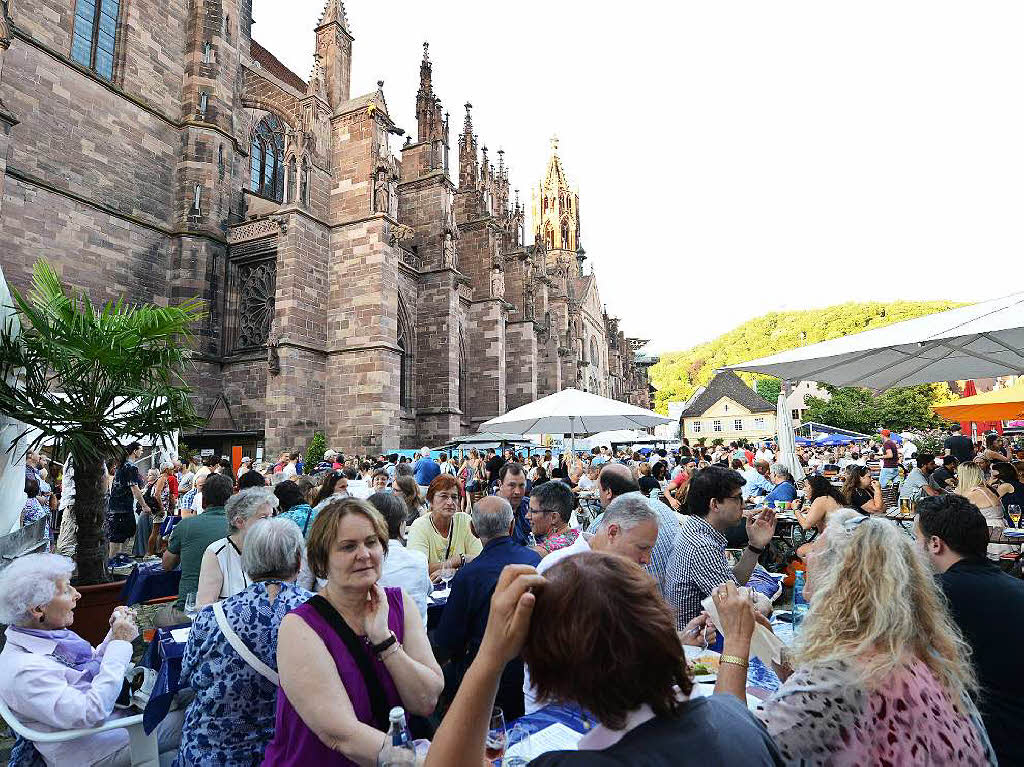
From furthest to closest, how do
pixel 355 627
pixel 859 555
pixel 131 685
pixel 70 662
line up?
pixel 131 685
pixel 70 662
pixel 355 627
pixel 859 555

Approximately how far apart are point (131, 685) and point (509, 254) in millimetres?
30191

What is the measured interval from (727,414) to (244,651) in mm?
62639

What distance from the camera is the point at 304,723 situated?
1806 mm

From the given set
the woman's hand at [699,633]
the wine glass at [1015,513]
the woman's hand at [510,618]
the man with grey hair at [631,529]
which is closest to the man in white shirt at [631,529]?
the man with grey hair at [631,529]

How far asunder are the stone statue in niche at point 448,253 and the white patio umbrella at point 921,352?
49.4ft

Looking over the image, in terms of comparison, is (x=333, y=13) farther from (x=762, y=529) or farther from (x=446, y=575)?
(x=762, y=529)

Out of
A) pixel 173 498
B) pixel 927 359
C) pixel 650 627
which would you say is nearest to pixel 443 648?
pixel 650 627

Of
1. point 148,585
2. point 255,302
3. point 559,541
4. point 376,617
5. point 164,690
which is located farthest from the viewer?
point 255,302

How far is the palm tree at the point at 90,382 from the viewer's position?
16.5 feet

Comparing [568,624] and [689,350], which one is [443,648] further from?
[689,350]

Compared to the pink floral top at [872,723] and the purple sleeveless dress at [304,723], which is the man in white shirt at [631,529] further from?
the pink floral top at [872,723]

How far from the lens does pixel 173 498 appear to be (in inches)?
460

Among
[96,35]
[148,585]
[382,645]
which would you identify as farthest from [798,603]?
[96,35]

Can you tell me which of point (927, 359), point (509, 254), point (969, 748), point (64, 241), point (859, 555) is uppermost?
point (509, 254)
